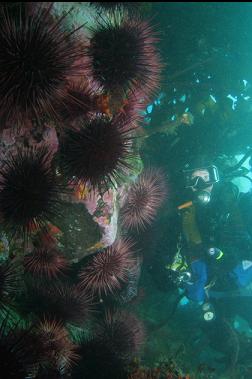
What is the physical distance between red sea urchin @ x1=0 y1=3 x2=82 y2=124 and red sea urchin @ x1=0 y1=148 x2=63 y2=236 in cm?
53

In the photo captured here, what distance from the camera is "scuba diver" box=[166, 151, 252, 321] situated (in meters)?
8.76

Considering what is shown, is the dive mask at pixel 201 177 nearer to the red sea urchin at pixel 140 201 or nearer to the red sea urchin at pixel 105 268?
the red sea urchin at pixel 140 201

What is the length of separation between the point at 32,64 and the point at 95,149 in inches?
44.6

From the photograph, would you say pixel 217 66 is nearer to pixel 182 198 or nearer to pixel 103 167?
pixel 182 198

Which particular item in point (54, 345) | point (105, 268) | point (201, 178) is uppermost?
point (201, 178)

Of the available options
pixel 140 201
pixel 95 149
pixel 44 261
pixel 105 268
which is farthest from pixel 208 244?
pixel 95 149

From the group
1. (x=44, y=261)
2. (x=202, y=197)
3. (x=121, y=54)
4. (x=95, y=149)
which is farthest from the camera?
(x=202, y=197)

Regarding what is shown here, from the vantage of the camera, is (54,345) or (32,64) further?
(54,345)

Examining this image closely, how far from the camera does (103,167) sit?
3.84m

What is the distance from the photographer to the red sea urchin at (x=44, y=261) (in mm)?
4840

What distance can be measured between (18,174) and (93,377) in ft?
13.9

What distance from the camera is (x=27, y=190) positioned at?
346cm

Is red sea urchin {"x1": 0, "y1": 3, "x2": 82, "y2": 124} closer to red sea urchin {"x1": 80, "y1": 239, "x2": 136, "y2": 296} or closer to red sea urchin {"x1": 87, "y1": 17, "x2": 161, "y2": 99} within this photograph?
red sea urchin {"x1": 87, "y1": 17, "x2": 161, "y2": 99}

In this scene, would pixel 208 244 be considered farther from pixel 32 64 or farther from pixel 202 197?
pixel 32 64
